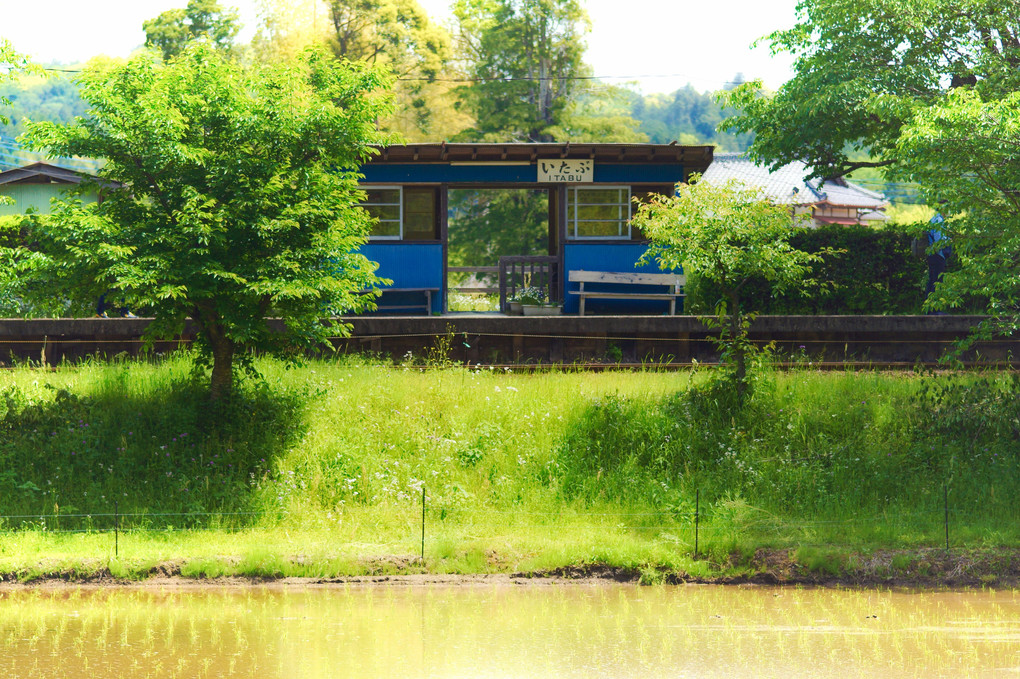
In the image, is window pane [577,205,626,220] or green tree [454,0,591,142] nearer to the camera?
window pane [577,205,626,220]

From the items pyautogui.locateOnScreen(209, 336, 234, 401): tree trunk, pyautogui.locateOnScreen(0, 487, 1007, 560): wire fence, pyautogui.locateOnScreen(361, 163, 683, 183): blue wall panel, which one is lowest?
pyautogui.locateOnScreen(0, 487, 1007, 560): wire fence

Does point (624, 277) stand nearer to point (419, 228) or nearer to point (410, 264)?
point (410, 264)

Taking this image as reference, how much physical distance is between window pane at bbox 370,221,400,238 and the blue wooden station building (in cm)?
2

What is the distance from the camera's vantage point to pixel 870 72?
17.0 meters

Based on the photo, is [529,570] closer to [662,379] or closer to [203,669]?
[203,669]

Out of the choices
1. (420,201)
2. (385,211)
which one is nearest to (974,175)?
(420,201)

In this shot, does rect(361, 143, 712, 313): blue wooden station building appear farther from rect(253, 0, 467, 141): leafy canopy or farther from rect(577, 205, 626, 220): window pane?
rect(253, 0, 467, 141): leafy canopy

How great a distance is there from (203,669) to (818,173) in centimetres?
1545

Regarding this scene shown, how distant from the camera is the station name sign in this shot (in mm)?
19250

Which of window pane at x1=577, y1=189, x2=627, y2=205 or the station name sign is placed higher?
the station name sign

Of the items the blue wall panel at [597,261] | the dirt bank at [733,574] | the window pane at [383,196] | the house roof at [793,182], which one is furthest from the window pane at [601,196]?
the house roof at [793,182]

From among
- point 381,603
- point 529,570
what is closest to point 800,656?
point 529,570

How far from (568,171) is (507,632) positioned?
1239 cm

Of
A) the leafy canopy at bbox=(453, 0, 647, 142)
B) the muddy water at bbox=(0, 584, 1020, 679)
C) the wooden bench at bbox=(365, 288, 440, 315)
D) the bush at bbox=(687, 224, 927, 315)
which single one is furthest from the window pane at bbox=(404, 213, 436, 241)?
the leafy canopy at bbox=(453, 0, 647, 142)
